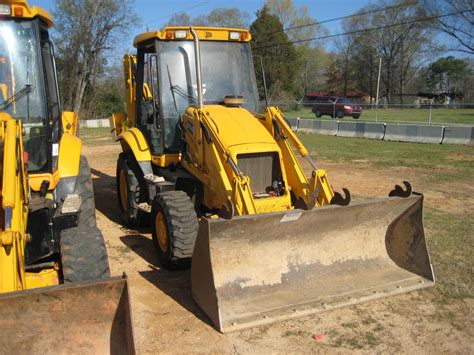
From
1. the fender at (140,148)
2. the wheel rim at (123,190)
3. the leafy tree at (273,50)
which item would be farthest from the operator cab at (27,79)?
the leafy tree at (273,50)

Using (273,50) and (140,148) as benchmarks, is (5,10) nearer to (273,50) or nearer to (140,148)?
(140,148)

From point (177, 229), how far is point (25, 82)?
2.08 meters

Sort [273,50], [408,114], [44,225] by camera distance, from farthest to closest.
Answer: [273,50] → [408,114] → [44,225]

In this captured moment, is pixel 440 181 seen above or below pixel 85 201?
below

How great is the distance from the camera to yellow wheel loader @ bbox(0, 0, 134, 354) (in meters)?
3.02

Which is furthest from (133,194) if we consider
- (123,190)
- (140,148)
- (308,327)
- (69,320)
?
(69,320)

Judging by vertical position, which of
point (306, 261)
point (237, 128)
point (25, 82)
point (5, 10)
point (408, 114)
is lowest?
point (306, 261)

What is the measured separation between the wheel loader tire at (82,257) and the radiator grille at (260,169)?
218 centimetres

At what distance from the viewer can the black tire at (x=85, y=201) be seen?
15.8ft

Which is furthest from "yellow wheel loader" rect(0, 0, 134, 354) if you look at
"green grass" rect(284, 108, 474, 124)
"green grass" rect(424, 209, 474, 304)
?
"green grass" rect(284, 108, 474, 124)

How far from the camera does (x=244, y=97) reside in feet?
23.3

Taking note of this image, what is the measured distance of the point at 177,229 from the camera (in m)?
5.30

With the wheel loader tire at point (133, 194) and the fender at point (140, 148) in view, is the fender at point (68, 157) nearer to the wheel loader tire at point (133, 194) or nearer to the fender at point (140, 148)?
the fender at point (140, 148)

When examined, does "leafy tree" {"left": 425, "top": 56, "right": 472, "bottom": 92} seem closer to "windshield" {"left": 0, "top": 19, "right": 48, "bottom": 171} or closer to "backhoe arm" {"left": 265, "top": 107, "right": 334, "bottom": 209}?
"backhoe arm" {"left": 265, "top": 107, "right": 334, "bottom": 209}
